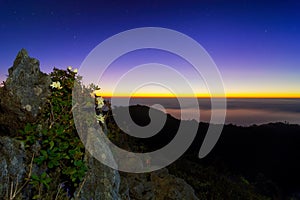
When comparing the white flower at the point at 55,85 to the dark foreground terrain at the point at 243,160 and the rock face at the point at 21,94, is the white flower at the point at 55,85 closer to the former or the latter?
the rock face at the point at 21,94

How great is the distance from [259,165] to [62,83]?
20.9 meters

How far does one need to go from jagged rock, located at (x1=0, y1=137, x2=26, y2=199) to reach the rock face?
54 cm

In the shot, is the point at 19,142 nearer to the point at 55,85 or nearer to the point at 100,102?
the point at 55,85

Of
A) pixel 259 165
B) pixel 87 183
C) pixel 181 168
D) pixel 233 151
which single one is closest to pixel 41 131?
pixel 87 183

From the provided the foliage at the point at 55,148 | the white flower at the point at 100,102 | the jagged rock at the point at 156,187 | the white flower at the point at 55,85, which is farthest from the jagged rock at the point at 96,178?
the jagged rock at the point at 156,187

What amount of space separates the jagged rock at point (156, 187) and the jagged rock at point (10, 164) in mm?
3451

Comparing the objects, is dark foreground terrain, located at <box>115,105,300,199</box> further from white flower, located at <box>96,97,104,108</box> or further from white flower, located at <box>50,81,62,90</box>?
white flower, located at <box>50,81,62,90</box>

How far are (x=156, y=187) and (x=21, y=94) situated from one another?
5117 millimetres

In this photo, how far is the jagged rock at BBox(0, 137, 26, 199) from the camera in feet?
12.4

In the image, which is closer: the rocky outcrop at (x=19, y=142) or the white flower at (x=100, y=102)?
the rocky outcrop at (x=19, y=142)

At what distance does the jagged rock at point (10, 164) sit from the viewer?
3.79 metres

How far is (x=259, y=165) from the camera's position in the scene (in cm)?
2245

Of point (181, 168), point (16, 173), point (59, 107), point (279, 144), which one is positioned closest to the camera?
point (16, 173)

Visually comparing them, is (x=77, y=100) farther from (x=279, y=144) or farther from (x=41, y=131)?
(x=279, y=144)
